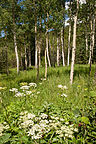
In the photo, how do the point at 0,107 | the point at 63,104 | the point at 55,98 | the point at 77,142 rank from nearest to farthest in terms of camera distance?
the point at 77,142 → the point at 63,104 → the point at 0,107 → the point at 55,98

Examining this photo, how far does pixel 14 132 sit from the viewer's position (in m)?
2.54

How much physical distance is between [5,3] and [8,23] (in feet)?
8.54

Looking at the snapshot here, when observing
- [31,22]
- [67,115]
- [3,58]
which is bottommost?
[67,115]

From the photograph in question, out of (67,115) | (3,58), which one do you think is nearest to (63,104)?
(67,115)

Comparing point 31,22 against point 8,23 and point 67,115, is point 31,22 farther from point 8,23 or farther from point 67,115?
point 67,115

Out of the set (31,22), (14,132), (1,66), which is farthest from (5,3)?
(14,132)

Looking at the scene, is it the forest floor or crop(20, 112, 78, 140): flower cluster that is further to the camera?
the forest floor

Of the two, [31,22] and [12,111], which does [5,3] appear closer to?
[31,22]

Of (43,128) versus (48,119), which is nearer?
(43,128)

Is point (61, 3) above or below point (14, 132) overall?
above

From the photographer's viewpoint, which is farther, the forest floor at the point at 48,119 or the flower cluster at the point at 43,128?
the forest floor at the point at 48,119

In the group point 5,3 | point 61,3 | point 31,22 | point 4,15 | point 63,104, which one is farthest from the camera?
point 31,22

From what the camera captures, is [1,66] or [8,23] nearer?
[8,23]

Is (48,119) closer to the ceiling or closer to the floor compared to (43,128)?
closer to the floor
